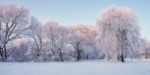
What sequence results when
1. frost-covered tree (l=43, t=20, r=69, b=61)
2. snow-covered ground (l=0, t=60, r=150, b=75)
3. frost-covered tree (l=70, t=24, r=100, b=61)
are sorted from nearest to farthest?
1. snow-covered ground (l=0, t=60, r=150, b=75)
2. frost-covered tree (l=43, t=20, r=69, b=61)
3. frost-covered tree (l=70, t=24, r=100, b=61)

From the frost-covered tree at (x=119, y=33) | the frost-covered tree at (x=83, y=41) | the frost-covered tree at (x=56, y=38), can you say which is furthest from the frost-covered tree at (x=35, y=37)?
the frost-covered tree at (x=119, y=33)

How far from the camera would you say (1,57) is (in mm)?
35812

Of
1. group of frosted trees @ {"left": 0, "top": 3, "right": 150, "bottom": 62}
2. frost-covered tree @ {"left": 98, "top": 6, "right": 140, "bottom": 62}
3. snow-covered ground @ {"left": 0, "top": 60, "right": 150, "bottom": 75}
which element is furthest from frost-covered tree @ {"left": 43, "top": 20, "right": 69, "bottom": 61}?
snow-covered ground @ {"left": 0, "top": 60, "right": 150, "bottom": 75}

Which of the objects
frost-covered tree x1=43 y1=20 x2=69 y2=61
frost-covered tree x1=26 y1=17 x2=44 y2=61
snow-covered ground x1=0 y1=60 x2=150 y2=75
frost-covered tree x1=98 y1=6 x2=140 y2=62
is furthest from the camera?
frost-covered tree x1=43 y1=20 x2=69 y2=61

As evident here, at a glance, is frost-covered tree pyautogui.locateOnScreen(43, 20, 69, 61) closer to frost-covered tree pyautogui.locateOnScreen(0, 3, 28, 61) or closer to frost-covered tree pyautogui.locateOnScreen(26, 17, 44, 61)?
frost-covered tree pyautogui.locateOnScreen(26, 17, 44, 61)

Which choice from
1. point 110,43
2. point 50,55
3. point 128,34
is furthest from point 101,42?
point 50,55

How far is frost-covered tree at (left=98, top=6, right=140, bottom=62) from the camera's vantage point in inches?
1200

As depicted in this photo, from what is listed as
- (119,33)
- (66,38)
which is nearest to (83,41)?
(66,38)

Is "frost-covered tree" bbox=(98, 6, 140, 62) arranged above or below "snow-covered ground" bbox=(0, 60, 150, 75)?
above

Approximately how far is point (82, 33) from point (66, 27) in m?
4.00

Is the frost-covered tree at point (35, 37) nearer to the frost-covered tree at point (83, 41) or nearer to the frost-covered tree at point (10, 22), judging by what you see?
the frost-covered tree at point (10, 22)

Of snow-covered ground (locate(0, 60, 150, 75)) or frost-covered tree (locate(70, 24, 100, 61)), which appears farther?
frost-covered tree (locate(70, 24, 100, 61))

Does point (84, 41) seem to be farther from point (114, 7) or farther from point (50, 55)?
point (114, 7)

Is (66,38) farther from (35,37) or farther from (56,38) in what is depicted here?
(35,37)
